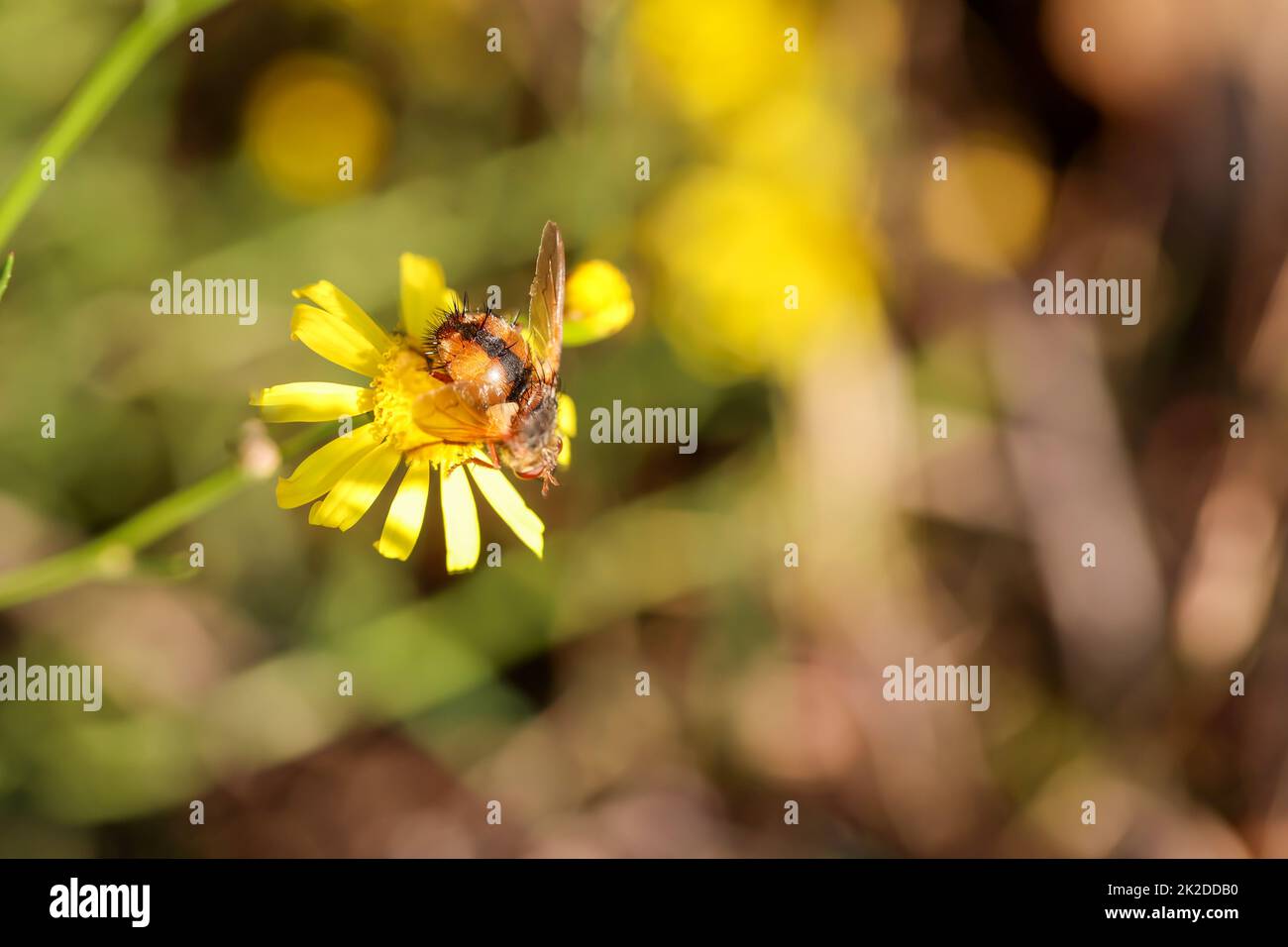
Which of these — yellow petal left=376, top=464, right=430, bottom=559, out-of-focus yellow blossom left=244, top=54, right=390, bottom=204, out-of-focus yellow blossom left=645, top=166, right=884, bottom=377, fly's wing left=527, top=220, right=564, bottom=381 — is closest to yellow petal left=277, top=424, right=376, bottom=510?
yellow petal left=376, top=464, right=430, bottom=559

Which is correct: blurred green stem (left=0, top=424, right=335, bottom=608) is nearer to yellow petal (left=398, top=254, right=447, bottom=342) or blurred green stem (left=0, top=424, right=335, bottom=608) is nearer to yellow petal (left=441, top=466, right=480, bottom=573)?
yellow petal (left=441, top=466, right=480, bottom=573)

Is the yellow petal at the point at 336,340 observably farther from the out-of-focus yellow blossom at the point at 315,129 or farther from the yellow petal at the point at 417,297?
the out-of-focus yellow blossom at the point at 315,129

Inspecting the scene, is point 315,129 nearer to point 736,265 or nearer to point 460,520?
point 736,265

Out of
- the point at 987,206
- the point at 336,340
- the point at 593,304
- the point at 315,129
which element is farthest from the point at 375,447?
the point at 987,206

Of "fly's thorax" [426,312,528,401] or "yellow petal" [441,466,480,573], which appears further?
"yellow petal" [441,466,480,573]

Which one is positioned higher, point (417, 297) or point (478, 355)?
point (417, 297)

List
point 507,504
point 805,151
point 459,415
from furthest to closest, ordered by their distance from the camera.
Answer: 1. point 805,151
2. point 507,504
3. point 459,415
